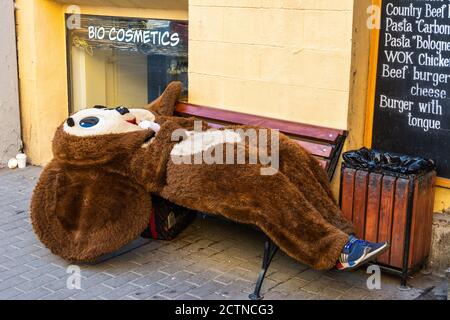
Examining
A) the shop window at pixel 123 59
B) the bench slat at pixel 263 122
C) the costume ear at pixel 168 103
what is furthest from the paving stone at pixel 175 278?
the shop window at pixel 123 59

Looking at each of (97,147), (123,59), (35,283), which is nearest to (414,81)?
(97,147)

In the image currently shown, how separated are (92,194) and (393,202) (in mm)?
2174

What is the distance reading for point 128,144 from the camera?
521cm

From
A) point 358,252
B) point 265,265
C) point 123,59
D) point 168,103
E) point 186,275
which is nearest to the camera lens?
point 358,252

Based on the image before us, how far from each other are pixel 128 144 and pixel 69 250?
0.89 metres

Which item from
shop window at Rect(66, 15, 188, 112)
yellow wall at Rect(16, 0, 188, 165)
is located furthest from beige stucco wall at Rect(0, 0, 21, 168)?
shop window at Rect(66, 15, 188, 112)

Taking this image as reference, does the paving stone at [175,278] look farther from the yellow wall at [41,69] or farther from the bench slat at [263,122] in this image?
the yellow wall at [41,69]

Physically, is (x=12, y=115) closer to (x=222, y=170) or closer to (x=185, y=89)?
(x=185, y=89)

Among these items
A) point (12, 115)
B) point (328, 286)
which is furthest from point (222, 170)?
point (12, 115)

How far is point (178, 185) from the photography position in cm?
499

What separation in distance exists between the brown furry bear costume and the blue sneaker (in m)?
0.11

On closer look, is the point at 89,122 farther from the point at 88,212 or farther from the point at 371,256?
the point at 371,256

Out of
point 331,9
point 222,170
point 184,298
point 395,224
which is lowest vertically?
point 184,298
